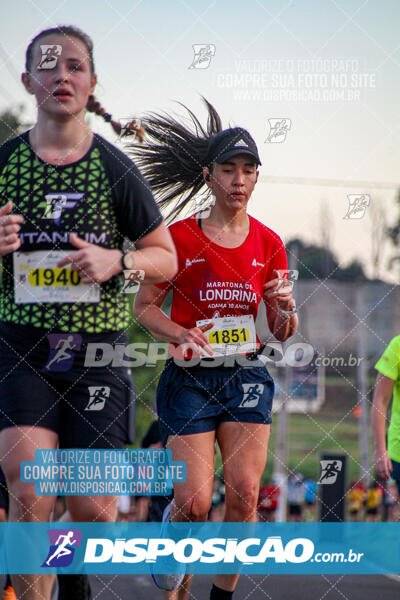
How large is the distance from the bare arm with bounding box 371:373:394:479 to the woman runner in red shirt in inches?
→ 45.6

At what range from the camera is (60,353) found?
3291 millimetres

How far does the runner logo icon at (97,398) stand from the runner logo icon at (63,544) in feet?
1.78

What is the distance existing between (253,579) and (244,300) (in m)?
2.59

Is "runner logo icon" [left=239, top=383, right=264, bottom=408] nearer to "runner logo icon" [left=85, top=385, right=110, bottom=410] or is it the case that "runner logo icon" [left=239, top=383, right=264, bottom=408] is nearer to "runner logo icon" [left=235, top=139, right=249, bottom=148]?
"runner logo icon" [left=85, top=385, right=110, bottom=410]

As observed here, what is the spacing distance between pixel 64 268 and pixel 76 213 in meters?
0.22

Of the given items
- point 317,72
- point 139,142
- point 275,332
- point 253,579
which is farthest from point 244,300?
point 253,579

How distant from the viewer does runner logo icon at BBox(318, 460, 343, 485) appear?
5348 millimetres

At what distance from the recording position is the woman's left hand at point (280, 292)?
157 inches

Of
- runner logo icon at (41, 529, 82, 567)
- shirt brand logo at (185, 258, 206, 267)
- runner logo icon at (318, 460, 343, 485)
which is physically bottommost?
runner logo icon at (41, 529, 82, 567)

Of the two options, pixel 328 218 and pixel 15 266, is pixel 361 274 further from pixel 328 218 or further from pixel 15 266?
pixel 15 266

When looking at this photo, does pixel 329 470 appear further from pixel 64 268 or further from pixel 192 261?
pixel 64 268

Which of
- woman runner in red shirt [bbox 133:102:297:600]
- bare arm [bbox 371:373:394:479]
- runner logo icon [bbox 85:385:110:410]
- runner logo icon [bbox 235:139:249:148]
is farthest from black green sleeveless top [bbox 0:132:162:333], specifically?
bare arm [bbox 371:373:394:479]

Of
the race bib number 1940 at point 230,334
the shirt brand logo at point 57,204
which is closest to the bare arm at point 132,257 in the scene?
the shirt brand logo at point 57,204

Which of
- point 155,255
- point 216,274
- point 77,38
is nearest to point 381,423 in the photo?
point 216,274
